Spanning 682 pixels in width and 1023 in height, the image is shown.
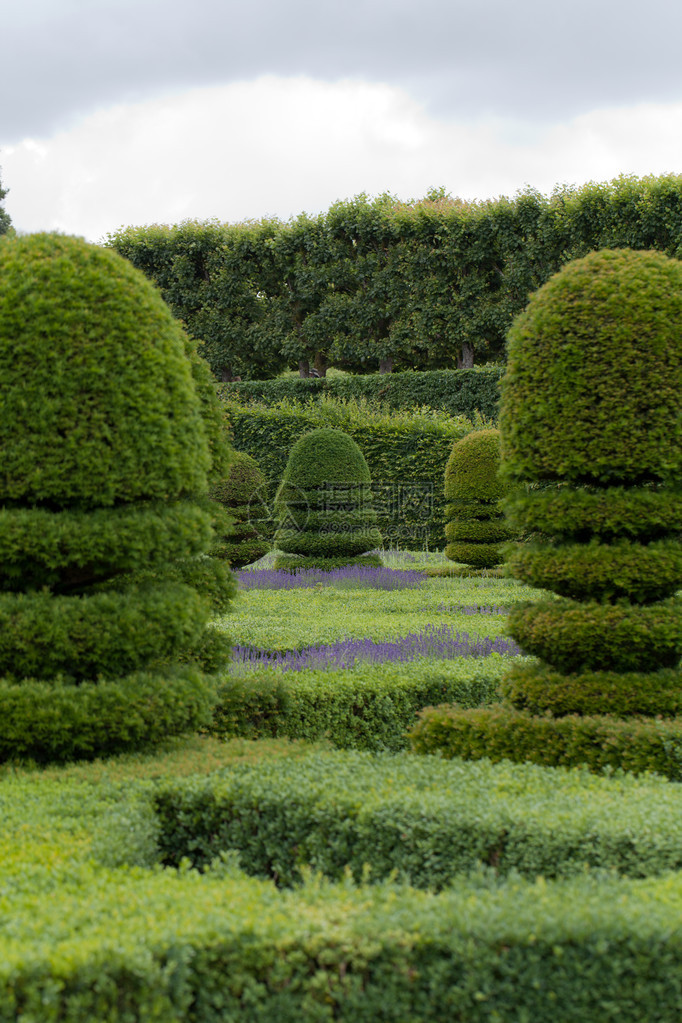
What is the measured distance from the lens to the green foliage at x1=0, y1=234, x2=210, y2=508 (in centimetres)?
444

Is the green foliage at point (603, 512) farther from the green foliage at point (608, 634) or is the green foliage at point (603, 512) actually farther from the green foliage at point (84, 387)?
the green foliage at point (84, 387)

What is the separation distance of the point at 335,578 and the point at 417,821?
10732mm

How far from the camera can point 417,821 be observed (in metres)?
3.46

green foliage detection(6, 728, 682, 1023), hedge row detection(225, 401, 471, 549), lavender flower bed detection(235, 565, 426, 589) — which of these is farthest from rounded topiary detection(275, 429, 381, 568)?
green foliage detection(6, 728, 682, 1023)

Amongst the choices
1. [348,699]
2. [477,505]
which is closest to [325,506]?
[477,505]

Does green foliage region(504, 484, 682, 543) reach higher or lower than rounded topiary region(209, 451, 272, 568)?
higher

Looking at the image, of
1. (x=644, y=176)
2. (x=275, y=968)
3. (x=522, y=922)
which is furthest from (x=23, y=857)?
(x=644, y=176)

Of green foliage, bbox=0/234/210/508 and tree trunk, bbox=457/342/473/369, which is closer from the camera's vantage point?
green foliage, bbox=0/234/210/508

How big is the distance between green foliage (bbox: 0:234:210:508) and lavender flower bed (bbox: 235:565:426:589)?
8907 millimetres

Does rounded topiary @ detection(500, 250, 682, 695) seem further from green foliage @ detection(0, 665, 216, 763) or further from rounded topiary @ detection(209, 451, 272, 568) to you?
rounded topiary @ detection(209, 451, 272, 568)

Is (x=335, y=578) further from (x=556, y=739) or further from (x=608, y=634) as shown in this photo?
(x=556, y=739)

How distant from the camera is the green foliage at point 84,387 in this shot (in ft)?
14.6

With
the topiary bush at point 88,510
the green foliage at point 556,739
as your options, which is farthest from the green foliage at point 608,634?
the topiary bush at point 88,510

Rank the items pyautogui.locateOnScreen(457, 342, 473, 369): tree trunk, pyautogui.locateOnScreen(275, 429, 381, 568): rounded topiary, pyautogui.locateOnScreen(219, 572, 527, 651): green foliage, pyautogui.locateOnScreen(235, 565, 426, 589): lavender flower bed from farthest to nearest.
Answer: pyautogui.locateOnScreen(457, 342, 473, 369): tree trunk
pyautogui.locateOnScreen(275, 429, 381, 568): rounded topiary
pyautogui.locateOnScreen(235, 565, 426, 589): lavender flower bed
pyautogui.locateOnScreen(219, 572, 527, 651): green foliage
